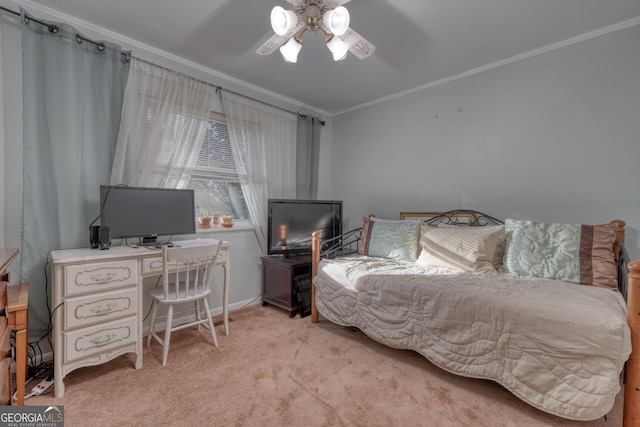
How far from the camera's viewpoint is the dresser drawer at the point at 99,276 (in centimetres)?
168

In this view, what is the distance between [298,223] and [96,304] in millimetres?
1821

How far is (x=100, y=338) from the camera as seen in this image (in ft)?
5.83

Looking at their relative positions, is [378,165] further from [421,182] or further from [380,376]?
[380,376]

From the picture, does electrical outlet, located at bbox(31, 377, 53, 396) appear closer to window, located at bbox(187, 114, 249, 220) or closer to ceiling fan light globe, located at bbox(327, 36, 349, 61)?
window, located at bbox(187, 114, 249, 220)

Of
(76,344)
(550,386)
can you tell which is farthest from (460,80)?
(76,344)

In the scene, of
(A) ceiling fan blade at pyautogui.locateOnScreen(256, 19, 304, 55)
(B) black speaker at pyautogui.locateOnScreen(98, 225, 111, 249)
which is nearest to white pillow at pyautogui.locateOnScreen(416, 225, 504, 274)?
(A) ceiling fan blade at pyautogui.locateOnScreen(256, 19, 304, 55)

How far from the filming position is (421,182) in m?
3.15

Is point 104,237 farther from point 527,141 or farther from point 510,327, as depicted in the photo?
point 527,141

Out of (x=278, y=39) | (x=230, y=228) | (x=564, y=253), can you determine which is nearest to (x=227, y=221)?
(x=230, y=228)

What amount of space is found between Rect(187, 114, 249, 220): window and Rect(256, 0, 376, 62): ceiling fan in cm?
126

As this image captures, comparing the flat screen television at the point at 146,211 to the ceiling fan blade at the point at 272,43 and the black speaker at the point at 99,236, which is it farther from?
the ceiling fan blade at the point at 272,43

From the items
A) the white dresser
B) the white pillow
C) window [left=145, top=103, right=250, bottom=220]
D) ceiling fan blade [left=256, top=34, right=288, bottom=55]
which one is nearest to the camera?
the white dresser

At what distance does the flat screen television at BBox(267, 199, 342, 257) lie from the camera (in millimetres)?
2982

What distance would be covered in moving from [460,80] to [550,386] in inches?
102
